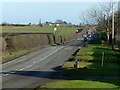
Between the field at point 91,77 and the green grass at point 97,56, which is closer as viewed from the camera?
the field at point 91,77

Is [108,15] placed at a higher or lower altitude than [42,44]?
higher

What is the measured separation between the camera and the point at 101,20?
7606 centimetres

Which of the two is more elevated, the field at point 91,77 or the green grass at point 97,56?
the field at point 91,77

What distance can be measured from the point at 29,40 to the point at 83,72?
3339 centimetres

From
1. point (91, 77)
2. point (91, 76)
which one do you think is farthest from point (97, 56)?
point (91, 77)

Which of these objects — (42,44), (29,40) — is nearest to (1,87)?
(29,40)

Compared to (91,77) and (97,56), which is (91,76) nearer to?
(91,77)

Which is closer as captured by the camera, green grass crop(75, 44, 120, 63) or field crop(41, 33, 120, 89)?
field crop(41, 33, 120, 89)

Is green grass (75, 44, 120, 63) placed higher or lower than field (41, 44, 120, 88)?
lower

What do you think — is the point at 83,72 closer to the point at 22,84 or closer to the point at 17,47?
the point at 22,84

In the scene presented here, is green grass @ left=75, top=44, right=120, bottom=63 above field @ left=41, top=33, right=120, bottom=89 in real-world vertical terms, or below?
below

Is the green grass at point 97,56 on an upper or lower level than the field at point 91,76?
lower

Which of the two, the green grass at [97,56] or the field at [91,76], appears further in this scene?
the green grass at [97,56]

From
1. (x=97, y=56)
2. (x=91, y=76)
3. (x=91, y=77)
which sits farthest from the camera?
(x=97, y=56)
